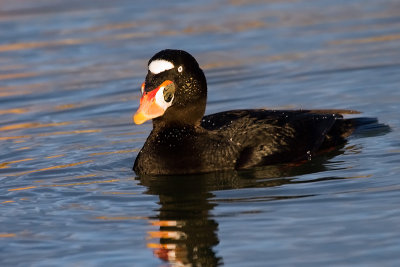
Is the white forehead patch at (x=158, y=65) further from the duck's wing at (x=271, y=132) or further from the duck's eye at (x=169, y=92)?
the duck's wing at (x=271, y=132)

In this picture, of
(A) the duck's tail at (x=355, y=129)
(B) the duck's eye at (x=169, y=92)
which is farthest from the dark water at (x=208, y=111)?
(B) the duck's eye at (x=169, y=92)

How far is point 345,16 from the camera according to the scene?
16.8m

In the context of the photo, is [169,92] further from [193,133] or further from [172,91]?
[193,133]

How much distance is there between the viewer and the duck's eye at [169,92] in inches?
354

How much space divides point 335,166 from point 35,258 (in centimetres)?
323

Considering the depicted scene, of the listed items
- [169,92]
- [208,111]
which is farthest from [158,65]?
[208,111]

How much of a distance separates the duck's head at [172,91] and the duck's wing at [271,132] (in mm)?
359

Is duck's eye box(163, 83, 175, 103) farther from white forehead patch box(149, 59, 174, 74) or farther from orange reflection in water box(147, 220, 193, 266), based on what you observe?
orange reflection in water box(147, 220, 193, 266)

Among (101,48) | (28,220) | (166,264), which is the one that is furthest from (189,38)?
(166,264)

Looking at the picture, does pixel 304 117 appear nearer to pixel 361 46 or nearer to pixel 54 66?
pixel 361 46

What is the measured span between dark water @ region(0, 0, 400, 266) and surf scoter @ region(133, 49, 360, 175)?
176mm

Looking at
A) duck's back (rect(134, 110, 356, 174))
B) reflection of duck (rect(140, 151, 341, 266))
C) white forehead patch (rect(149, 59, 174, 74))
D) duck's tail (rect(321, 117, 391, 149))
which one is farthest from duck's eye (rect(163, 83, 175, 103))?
duck's tail (rect(321, 117, 391, 149))

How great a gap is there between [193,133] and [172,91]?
0.44 metres

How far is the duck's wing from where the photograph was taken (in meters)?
9.10
